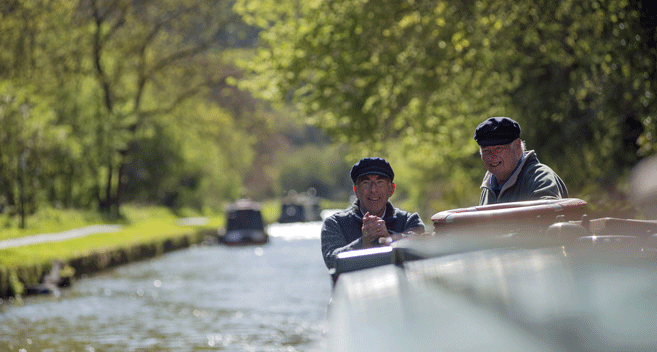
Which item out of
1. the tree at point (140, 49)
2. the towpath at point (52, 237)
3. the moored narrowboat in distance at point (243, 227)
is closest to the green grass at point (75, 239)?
the towpath at point (52, 237)

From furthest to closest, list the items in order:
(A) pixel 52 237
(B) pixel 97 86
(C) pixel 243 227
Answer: (B) pixel 97 86 < (C) pixel 243 227 < (A) pixel 52 237

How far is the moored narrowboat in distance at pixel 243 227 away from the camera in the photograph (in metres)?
40.1

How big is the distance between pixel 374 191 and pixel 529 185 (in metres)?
0.93

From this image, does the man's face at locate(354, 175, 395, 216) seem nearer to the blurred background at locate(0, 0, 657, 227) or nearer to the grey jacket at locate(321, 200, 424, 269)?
the grey jacket at locate(321, 200, 424, 269)

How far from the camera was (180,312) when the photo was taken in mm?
17422

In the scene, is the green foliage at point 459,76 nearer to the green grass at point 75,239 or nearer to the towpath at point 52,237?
the green grass at point 75,239

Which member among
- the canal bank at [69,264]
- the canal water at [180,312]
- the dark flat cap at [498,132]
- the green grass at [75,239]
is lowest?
the canal water at [180,312]

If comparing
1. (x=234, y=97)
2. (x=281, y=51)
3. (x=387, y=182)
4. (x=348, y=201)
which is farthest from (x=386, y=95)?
(x=348, y=201)

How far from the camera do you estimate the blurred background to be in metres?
15.1

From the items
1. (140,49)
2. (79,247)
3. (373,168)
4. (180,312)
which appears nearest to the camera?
(373,168)

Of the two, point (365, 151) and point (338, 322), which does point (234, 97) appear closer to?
point (365, 151)

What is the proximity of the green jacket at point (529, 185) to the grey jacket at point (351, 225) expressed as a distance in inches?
18.5

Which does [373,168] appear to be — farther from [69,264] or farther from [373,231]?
[69,264]

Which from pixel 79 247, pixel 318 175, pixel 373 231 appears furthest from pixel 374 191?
pixel 318 175
